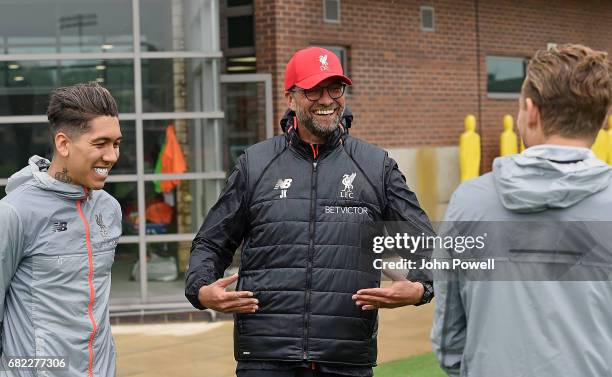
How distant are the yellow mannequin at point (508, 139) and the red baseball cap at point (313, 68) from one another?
11418 mm

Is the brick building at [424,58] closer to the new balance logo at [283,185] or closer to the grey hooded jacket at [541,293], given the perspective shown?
the new balance logo at [283,185]

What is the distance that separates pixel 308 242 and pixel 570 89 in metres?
1.52

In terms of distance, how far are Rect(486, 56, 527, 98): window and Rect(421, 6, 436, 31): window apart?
1421 mm

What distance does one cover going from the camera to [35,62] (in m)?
10.4

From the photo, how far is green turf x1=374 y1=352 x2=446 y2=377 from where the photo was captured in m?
7.58

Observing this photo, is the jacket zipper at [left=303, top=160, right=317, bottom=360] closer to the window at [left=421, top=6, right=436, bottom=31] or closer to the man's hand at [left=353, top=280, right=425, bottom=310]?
the man's hand at [left=353, top=280, right=425, bottom=310]

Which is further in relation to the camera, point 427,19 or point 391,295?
point 427,19

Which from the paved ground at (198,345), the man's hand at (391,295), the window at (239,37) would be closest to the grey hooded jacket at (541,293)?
the man's hand at (391,295)

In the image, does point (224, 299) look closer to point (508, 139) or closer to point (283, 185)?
point (283, 185)

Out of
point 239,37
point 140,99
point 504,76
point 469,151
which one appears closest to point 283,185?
point 140,99

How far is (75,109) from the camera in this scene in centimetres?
347

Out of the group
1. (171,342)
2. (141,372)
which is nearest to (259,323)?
(141,372)

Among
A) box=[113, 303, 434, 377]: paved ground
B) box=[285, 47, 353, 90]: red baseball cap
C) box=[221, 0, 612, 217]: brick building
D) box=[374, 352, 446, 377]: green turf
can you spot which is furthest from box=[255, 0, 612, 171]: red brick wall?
box=[285, 47, 353, 90]: red baseball cap

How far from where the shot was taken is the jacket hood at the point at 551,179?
237 centimetres
